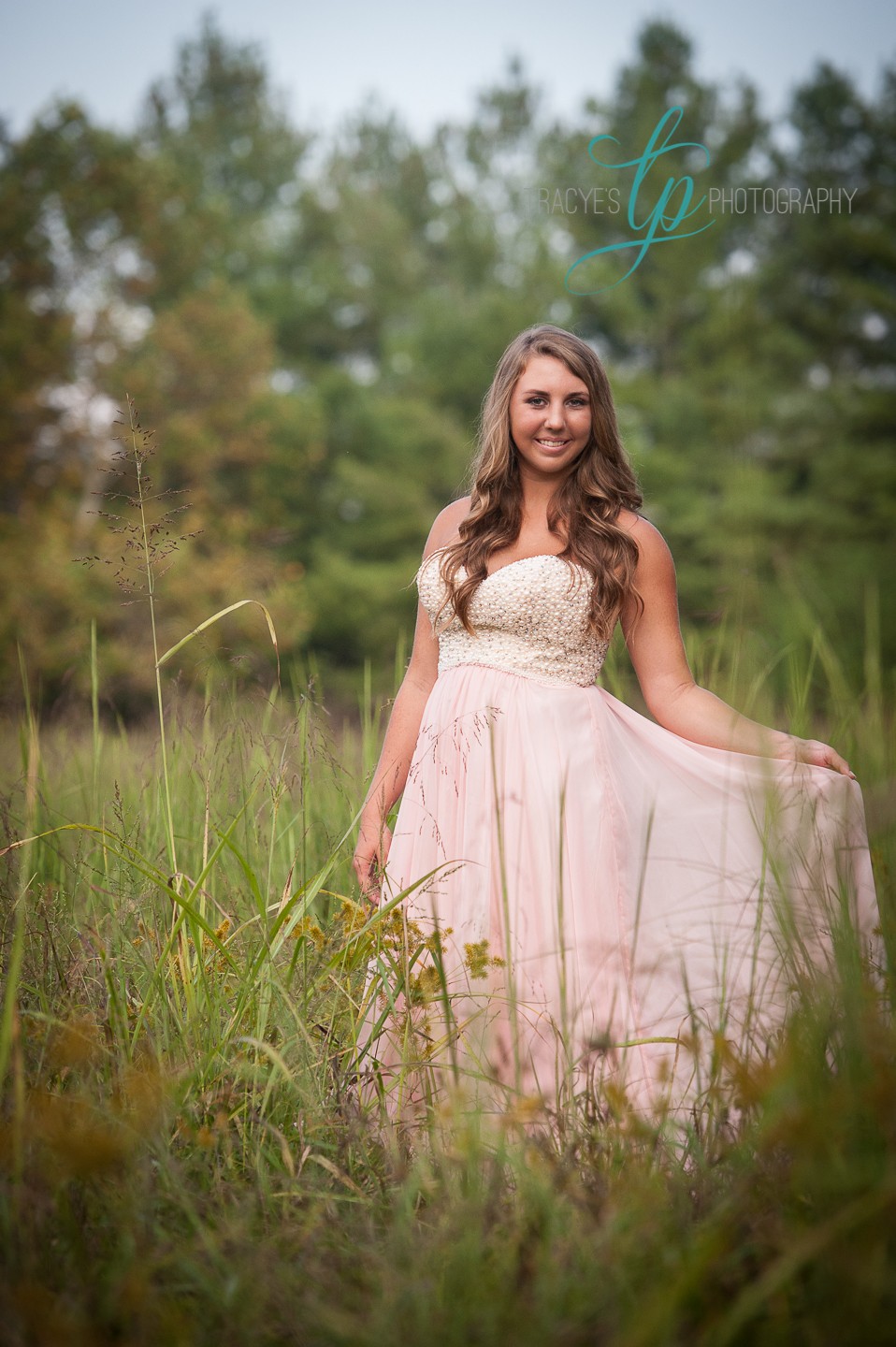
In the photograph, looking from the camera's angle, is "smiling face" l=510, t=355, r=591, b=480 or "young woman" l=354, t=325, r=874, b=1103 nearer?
"young woman" l=354, t=325, r=874, b=1103

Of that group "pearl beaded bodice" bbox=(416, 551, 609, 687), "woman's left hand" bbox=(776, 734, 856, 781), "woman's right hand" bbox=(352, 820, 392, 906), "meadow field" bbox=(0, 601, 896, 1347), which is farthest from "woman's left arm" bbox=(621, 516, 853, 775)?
"woman's right hand" bbox=(352, 820, 392, 906)

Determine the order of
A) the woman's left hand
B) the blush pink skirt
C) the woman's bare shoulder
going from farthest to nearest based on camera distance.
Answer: the woman's bare shoulder
the woman's left hand
the blush pink skirt

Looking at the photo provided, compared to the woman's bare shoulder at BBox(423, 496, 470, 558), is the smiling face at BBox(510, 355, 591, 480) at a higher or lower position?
higher

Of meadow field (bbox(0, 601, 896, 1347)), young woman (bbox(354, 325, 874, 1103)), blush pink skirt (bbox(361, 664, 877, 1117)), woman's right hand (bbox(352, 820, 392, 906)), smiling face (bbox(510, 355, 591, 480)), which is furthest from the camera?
smiling face (bbox(510, 355, 591, 480))

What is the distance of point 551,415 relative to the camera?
113 inches

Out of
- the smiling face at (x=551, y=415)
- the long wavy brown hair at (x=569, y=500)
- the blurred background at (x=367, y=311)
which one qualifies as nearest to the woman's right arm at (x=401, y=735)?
the long wavy brown hair at (x=569, y=500)

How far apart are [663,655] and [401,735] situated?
2.41 feet

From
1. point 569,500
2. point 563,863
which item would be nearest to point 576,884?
point 563,863

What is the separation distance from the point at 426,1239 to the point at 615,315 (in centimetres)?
1989

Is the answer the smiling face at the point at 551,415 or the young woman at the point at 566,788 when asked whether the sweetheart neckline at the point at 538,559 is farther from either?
the smiling face at the point at 551,415

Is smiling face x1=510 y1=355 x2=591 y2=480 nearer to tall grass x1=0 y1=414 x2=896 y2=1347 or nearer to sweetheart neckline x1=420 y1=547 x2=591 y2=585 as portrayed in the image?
sweetheart neckline x1=420 y1=547 x2=591 y2=585

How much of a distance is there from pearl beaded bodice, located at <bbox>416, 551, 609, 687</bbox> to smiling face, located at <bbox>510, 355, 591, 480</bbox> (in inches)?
12.4

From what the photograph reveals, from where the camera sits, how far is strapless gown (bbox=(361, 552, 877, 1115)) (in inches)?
82.2

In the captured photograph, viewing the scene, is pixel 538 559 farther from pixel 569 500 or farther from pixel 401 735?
pixel 401 735
